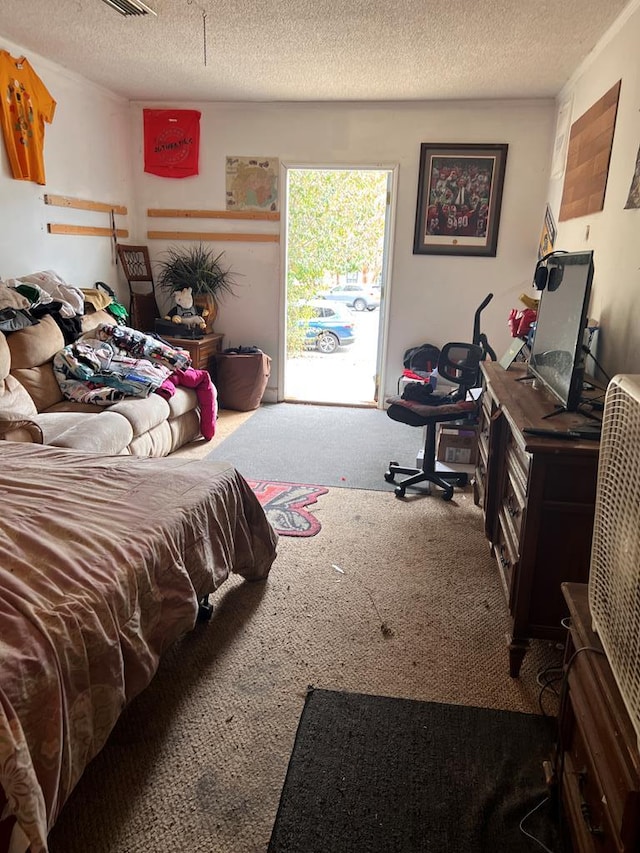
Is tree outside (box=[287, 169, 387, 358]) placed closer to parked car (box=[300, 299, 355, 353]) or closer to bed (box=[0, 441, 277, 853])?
parked car (box=[300, 299, 355, 353])

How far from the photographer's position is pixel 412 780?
1506mm

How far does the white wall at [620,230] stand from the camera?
7.80 ft

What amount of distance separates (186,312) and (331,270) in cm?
179

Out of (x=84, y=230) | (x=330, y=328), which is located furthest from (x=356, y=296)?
(x=84, y=230)

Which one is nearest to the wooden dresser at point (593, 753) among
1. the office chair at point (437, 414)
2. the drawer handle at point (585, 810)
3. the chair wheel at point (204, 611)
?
the drawer handle at point (585, 810)

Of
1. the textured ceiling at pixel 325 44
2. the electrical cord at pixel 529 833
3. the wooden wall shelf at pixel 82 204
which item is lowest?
the electrical cord at pixel 529 833

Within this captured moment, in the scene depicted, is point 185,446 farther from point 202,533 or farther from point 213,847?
point 213,847

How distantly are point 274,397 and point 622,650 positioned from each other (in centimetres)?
456

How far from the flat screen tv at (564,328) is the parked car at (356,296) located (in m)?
4.51

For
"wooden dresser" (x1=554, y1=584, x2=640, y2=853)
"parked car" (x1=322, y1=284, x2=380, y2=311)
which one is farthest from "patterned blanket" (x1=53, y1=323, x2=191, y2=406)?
"parked car" (x1=322, y1=284, x2=380, y2=311)

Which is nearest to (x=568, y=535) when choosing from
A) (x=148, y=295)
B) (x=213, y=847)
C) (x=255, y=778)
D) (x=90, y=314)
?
(x=255, y=778)

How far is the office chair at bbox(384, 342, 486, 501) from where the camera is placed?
3.21 meters

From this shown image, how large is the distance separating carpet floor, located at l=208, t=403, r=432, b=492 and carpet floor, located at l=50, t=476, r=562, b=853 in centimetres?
67

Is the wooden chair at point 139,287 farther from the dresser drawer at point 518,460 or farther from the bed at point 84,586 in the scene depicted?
the dresser drawer at point 518,460
